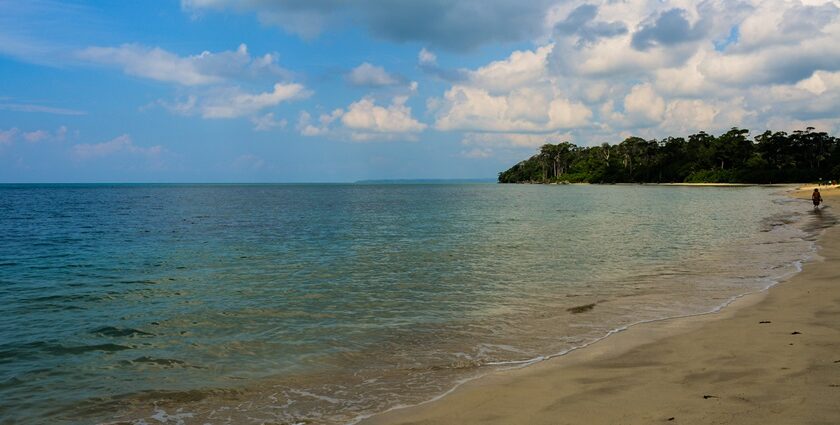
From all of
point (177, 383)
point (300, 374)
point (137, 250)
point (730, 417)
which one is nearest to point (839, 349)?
point (730, 417)

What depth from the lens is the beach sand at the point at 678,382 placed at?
7168 millimetres

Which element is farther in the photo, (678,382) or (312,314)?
(312,314)

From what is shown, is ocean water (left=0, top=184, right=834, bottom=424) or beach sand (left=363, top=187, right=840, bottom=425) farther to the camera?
ocean water (left=0, top=184, right=834, bottom=424)

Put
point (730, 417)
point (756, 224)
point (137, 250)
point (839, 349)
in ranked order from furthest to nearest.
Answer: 1. point (756, 224)
2. point (137, 250)
3. point (839, 349)
4. point (730, 417)

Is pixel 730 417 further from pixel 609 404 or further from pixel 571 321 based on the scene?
pixel 571 321

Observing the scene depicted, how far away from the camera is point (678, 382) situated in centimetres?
848

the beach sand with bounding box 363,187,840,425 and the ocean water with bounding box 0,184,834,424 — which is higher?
the beach sand with bounding box 363,187,840,425

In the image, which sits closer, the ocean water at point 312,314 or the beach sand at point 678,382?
the beach sand at point 678,382

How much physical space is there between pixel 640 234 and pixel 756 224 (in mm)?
12640

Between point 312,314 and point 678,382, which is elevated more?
point 678,382

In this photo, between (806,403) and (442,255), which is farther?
(442,255)

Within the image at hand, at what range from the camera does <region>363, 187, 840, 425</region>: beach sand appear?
717 centimetres

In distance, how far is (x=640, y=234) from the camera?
3791cm

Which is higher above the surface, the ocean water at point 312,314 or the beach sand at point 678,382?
the beach sand at point 678,382
